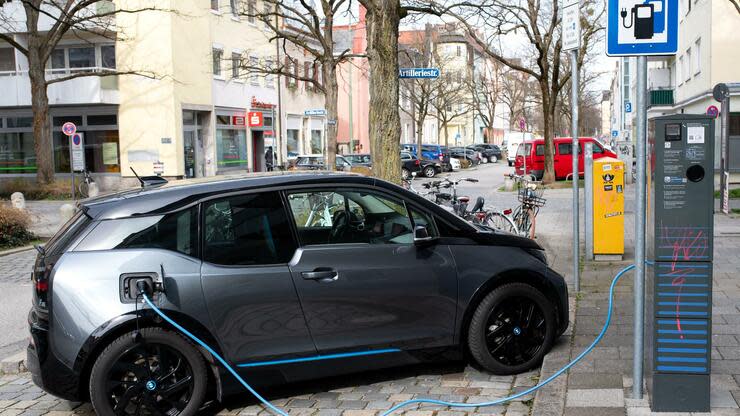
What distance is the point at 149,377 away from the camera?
4844 mm

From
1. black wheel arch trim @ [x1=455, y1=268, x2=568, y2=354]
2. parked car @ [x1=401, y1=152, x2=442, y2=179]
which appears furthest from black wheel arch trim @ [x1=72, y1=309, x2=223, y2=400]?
parked car @ [x1=401, y1=152, x2=442, y2=179]

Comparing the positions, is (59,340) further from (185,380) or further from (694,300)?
(694,300)

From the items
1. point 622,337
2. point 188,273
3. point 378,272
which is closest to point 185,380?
point 188,273

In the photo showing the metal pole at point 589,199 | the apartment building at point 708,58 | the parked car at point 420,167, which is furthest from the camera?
the parked car at point 420,167

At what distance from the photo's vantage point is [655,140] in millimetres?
4418

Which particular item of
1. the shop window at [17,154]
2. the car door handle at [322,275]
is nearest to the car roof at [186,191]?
the car door handle at [322,275]

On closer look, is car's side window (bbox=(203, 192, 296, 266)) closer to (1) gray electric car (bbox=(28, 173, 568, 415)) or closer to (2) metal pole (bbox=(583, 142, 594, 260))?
(1) gray electric car (bbox=(28, 173, 568, 415))

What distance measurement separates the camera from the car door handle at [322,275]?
5.16m

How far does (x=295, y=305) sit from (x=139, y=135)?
30.7m

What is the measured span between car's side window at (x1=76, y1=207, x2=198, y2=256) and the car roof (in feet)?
0.17

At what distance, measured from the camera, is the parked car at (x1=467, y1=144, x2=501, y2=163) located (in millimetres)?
72062

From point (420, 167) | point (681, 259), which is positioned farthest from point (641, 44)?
point (420, 167)

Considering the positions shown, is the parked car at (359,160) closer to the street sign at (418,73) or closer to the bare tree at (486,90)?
the bare tree at (486,90)

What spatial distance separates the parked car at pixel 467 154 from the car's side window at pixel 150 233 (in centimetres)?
5634
